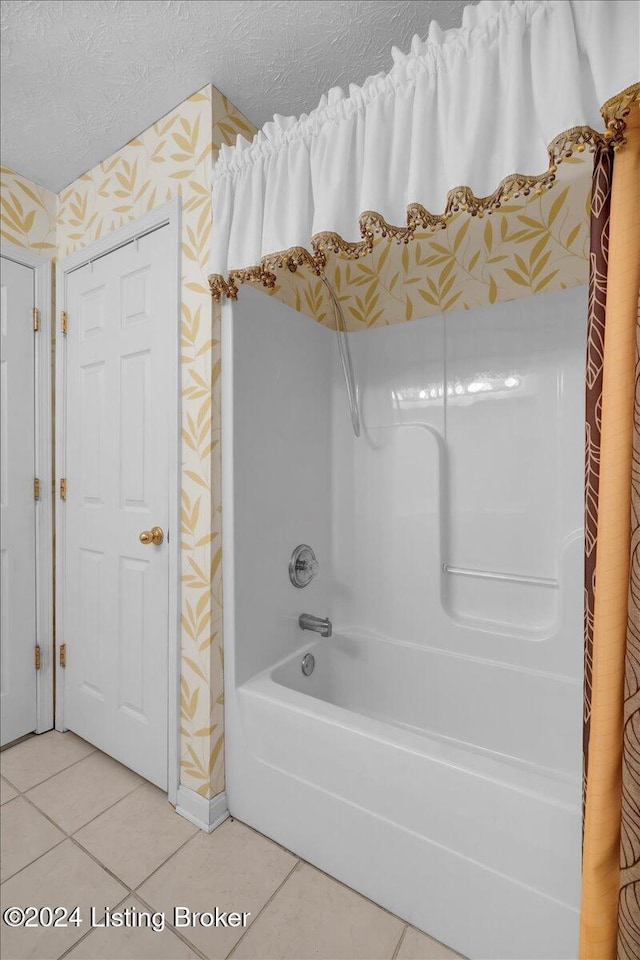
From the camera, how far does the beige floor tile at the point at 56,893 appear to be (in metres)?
1.14

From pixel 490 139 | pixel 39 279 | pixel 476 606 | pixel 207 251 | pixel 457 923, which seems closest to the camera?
pixel 490 139

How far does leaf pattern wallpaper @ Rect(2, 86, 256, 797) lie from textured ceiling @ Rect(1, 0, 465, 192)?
3.7 inches

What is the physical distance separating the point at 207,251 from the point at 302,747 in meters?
1.59

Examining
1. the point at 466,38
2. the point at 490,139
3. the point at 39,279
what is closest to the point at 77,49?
the point at 39,279

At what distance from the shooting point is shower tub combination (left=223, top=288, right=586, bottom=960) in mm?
1086

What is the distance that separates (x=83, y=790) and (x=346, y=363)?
196cm

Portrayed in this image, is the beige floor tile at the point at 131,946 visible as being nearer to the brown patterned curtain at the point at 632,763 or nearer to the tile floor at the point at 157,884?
the tile floor at the point at 157,884

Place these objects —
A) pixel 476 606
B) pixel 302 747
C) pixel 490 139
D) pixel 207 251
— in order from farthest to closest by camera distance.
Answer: pixel 476 606 → pixel 207 251 → pixel 302 747 → pixel 490 139

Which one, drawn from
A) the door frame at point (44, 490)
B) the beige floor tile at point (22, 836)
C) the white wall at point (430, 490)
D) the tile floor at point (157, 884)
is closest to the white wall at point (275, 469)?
the white wall at point (430, 490)

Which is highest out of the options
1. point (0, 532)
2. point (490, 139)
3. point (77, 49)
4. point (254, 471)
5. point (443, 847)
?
point (77, 49)

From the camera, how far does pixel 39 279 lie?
201cm

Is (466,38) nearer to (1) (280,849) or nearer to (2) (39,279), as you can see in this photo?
(2) (39,279)

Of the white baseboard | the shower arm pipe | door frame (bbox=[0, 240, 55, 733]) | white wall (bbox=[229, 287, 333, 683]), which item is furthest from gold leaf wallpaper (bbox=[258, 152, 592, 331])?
the white baseboard

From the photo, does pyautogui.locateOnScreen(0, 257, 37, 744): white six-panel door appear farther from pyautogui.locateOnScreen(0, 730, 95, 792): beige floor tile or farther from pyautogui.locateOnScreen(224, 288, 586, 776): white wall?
pyautogui.locateOnScreen(224, 288, 586, 776): white wall
